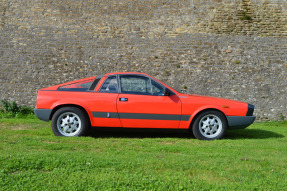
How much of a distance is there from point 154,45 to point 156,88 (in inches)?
233

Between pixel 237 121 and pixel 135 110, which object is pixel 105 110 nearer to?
pixel 135 110

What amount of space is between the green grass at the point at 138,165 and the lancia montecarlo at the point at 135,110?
469mm

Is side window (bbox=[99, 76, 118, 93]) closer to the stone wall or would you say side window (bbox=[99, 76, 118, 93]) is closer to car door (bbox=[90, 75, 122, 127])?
car door (bbox=[90, 75, 122, 127])

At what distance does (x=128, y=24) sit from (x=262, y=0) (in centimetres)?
615

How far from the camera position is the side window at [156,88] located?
6.16m

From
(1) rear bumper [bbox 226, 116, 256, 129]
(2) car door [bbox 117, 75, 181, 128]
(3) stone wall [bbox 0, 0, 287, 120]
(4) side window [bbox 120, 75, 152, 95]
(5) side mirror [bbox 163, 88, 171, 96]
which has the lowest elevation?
(1) rear bumper [bbox 226, 116, 256, 129]

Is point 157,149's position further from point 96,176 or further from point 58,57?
point 58,57

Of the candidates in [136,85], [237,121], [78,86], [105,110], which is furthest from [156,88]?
[237,121]

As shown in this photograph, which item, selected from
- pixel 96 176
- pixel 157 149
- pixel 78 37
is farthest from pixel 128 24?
pixel 96 176

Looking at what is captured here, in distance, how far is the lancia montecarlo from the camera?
6020 millimetres

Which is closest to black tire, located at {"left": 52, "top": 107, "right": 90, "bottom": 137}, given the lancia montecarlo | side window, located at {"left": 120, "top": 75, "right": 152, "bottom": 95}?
the lancia montecarlo

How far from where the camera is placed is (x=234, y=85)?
1145 cm

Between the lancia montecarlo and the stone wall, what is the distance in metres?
5.32

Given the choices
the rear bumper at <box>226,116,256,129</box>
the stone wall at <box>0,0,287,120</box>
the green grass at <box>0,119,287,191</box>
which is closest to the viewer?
the green grass at <box>0,119,287,191</box>
